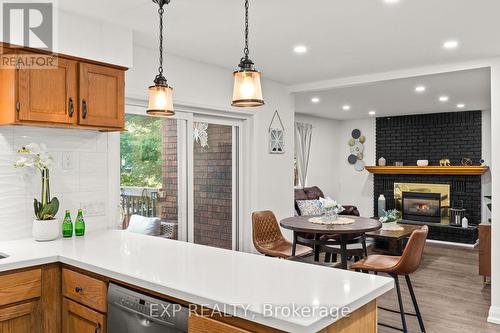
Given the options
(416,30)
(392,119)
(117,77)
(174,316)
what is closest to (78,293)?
(174,316)

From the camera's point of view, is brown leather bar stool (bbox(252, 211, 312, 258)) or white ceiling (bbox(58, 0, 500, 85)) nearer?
white ceiling (bbox(58, 0, 500, 85))

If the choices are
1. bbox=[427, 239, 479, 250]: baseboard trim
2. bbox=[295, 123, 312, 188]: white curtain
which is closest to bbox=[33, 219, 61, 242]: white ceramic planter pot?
bbox=[295, 123, 312, 188]: white curtain

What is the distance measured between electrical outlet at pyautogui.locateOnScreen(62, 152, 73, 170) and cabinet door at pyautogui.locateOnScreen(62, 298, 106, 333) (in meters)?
1.08

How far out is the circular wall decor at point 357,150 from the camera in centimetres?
935

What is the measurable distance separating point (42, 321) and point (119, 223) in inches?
49.2

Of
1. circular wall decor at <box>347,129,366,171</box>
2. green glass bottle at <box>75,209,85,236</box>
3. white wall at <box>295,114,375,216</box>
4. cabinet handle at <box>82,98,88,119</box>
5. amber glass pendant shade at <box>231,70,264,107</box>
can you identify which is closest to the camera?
amber glass pendant shade at <box>231,70,264,107</box>

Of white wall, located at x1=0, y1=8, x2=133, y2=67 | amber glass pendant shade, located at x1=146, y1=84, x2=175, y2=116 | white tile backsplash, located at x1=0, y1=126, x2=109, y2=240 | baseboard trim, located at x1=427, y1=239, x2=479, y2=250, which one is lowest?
baseboard trim, located at x1=427, y1=239, x2=479, y2=250

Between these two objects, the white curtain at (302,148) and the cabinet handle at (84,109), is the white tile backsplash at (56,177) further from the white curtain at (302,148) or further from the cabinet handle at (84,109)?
the white curtain at (302,148)

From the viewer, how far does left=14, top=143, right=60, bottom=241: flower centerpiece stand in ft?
8.89

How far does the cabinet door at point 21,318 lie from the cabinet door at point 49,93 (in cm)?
112

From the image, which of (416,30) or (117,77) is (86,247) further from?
(416,30)

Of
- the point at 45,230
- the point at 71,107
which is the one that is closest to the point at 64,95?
the point at 71,107

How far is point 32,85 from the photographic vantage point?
2570mm

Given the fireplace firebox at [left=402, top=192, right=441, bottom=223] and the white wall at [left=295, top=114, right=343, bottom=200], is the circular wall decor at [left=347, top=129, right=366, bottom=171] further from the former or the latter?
the fireplace firebox at [left=402, top=192, right=441, bottom=223]
